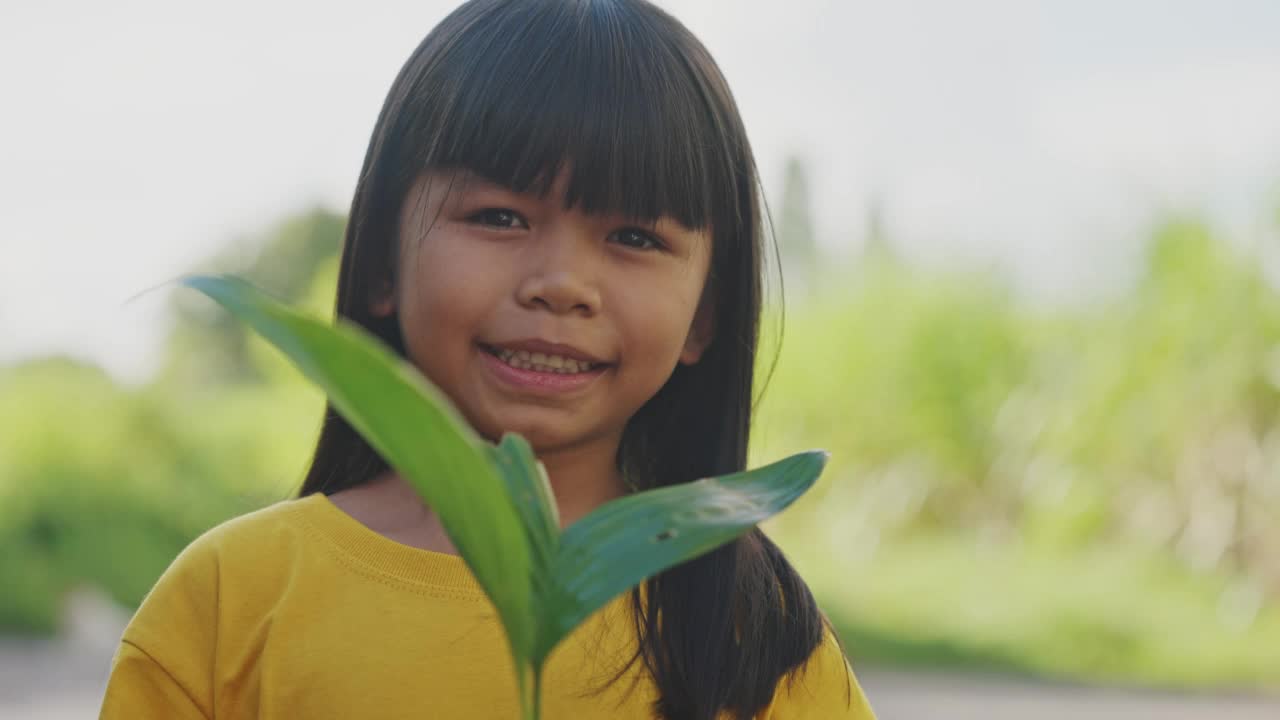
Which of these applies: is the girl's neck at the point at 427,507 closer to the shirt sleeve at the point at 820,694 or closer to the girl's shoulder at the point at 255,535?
the girl's shoulder at the point at 255,535

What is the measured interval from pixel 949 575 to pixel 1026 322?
1.42 m

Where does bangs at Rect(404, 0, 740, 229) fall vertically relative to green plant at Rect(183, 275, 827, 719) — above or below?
above

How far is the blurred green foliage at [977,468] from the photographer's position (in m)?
7.23

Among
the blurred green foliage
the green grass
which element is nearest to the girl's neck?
the blurred green foliage

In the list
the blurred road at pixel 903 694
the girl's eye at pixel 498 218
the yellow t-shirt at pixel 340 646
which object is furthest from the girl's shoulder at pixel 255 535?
the blurred road at pixel 903 694

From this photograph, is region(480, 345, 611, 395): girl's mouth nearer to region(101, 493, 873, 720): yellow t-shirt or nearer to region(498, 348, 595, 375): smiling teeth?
region(498, 348, 595, 375): smiling teeth

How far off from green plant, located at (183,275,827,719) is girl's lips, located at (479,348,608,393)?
0.51 metres

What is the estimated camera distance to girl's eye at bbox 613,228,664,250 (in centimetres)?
112

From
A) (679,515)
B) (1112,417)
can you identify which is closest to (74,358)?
(1112,417)

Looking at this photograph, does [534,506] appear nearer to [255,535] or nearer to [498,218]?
[498,218]

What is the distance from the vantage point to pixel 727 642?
1.22 m

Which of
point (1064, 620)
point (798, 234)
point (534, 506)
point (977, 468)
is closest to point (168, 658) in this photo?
point (534, 506)

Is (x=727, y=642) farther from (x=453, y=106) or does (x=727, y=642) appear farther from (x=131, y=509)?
(x=131, y=509)

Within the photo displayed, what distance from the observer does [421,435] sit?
0.50 metres
